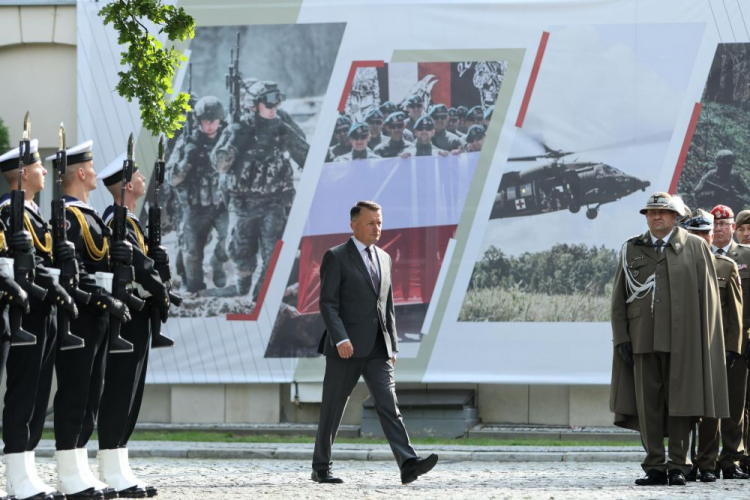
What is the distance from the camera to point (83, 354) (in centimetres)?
858

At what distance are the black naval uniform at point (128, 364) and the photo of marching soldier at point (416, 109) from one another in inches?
295

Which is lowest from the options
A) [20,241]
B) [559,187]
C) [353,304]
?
[353,304]

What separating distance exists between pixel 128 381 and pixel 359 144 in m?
7.80

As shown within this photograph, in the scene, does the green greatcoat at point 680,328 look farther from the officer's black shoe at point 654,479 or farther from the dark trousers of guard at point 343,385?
the dark trousers of guard at point 343,385

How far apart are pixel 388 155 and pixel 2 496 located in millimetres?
9116

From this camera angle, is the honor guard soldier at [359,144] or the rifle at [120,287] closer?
the rifle at [120,287]

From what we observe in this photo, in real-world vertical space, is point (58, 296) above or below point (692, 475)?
above

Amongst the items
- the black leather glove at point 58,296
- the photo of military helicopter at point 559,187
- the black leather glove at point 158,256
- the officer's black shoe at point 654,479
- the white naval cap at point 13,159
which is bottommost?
the officer's black shoe at point 654,479

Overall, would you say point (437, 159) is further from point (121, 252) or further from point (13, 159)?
point (13, 159)

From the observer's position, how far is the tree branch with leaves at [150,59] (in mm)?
10469

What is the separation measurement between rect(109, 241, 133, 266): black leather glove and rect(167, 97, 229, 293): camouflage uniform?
7.92 m

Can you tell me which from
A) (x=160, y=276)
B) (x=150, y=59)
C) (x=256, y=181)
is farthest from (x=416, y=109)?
(x=160, y=276)

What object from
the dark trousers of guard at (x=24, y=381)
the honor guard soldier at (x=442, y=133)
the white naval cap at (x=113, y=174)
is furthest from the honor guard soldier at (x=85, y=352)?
the honor guard soldier at (x=442, y=133)

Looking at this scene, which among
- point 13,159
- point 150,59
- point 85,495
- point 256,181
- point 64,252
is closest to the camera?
point 64,252
